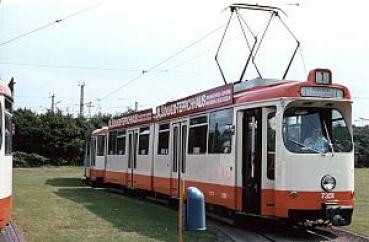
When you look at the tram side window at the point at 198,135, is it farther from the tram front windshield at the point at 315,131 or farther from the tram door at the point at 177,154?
the tram front windshield at the point at 315,131

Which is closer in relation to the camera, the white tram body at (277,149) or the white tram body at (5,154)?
the white tram body at (5,154)

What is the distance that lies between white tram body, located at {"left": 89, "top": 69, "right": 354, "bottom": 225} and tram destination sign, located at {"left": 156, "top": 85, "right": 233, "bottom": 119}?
4cm

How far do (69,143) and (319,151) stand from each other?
5055 cm

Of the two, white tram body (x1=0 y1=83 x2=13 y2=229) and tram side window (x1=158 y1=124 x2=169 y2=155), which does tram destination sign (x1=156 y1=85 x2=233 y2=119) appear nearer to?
tram side window (x1=158 y1=124 x2=169 y2=155)

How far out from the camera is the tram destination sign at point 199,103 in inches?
604

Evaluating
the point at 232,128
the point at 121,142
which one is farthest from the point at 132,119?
the point at 232,128

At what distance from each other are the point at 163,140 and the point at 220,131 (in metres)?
5.48

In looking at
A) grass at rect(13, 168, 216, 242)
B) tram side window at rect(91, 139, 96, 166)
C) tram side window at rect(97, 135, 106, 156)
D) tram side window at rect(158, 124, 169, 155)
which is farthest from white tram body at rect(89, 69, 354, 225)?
tram side window at rect(91, 139, 96, 166)

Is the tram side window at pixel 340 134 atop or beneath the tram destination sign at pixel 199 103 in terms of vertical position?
beneath

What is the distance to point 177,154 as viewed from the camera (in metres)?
18.8

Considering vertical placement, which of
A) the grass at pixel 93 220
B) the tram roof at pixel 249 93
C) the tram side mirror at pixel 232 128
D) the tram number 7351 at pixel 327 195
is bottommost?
the grass at pixel 93 220

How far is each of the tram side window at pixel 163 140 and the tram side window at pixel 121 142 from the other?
5.37 m

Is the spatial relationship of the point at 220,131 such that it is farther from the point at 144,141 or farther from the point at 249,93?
the point at 144,141

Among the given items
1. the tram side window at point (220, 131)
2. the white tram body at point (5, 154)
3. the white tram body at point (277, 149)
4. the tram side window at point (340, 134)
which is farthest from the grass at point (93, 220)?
the tram side window at point (340, 134)
